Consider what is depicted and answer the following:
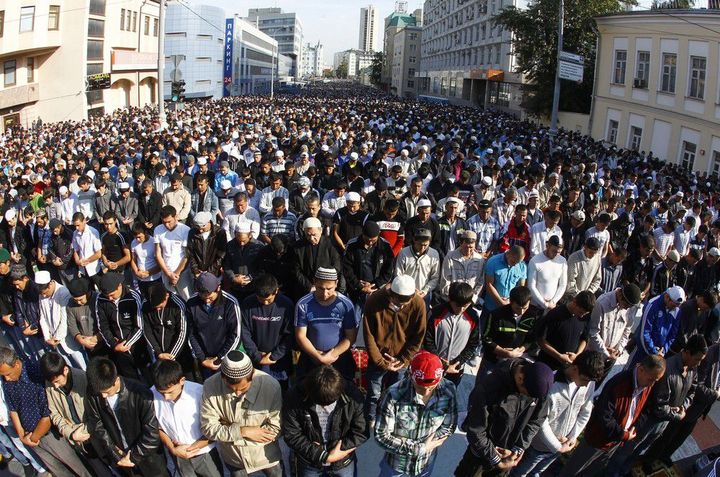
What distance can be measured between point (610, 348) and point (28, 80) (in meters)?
35.2

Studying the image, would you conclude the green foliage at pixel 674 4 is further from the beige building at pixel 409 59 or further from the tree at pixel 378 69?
the tree at pixel 378 69

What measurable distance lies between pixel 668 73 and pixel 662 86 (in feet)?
1.84

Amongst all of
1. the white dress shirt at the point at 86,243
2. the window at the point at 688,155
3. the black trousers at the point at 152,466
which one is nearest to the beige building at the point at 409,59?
the window at the point at 688,155

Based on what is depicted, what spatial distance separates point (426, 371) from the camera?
342 cm

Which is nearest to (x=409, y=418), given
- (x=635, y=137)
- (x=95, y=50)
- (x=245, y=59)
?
(x=635, y=137)

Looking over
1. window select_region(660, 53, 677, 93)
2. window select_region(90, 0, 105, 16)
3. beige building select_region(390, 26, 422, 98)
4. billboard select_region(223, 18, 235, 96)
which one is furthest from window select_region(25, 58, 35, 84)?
beige building select_region(390, 26, 422, 98)

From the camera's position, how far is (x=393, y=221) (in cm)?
672

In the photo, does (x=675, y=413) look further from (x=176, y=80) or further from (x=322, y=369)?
(x=176, y=80)

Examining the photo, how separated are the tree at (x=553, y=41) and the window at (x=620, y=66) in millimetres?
5494

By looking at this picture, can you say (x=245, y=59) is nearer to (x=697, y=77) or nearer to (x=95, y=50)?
(x=95, y=50)

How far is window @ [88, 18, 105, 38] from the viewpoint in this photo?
113 ft

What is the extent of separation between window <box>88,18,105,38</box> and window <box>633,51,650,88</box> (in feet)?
99.8

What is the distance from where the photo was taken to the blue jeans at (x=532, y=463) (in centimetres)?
398

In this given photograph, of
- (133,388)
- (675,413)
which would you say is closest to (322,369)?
(133,388)
